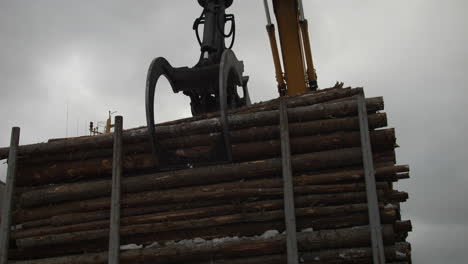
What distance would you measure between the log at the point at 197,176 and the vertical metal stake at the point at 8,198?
0.61 feet

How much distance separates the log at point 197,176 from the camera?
581cm

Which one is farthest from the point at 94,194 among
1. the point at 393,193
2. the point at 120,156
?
the point at 393,193

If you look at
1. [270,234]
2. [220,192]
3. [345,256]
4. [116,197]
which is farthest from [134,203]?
[345,256]

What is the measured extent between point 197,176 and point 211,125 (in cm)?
70

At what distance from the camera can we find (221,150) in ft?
20.4

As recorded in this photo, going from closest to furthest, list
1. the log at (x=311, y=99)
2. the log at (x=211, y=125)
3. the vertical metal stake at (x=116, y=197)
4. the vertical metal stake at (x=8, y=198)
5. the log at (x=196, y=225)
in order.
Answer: the log at (x=196, y=225) < the vertical metal stake at (x=116, y=197) < the log at (x=211, y=125) < the vertical metal stake at (x=8, y=198) < the log at (x=311, y=99)

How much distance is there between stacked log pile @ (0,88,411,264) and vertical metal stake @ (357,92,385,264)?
0.42 ft

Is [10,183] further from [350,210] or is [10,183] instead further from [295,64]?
[295,64]

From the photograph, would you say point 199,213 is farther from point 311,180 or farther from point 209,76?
point 209,76

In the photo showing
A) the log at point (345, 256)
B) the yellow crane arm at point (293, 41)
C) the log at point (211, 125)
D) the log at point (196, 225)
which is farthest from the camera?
the yellow crane arm at point (293, 41)

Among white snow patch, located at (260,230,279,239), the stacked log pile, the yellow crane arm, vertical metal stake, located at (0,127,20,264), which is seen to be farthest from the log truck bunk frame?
the yellow crane arm

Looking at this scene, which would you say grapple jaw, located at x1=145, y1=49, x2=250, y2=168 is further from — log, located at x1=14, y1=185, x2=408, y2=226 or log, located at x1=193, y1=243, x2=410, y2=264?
log, located at x1=193, y1=243, x2=410, y2=264

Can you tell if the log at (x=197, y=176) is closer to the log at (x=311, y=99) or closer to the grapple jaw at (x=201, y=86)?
the grapple jaw at (x=201, y=86)

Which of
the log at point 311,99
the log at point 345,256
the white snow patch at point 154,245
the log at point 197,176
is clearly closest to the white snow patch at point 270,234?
the log at point 345,256
